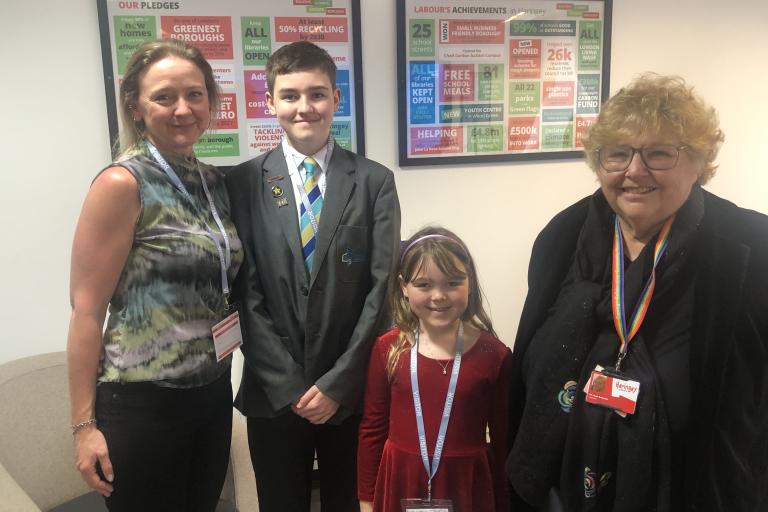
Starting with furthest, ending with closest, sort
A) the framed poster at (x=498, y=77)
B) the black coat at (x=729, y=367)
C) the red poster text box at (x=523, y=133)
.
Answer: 1. the red poster text box at (x=523, y=133)
2. the framed poster at (x=498, y=77)
3. the black coat at (x=729, y=367)

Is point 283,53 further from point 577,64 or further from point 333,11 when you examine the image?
point 577,64

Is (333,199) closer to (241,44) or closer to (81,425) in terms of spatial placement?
(81,425)

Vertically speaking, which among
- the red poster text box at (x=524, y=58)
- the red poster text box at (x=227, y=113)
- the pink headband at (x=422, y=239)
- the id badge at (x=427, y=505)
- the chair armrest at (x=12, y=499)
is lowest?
the chair armrest at (x=12, y=499)

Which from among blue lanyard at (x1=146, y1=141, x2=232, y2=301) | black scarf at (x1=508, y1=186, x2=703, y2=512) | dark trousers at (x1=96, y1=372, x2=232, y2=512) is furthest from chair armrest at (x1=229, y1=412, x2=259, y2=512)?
black scarf at (x1=508, y1=186, x2=703, y2=512)

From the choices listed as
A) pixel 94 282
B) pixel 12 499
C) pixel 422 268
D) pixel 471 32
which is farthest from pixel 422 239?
pixel 12 499

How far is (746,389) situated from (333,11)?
6.74 feet

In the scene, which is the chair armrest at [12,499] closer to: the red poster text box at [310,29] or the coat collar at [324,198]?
Result: the coat collar at [324,198]

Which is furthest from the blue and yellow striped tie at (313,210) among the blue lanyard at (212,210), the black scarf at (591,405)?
the black scarf at (591,405)

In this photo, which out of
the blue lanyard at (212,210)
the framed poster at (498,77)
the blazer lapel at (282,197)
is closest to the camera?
the blue lanyard at (212,210)

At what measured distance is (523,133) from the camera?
2623mm

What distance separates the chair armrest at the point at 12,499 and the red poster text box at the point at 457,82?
7.12 ft

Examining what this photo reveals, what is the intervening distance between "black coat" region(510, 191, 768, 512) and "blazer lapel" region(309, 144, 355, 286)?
90 cm

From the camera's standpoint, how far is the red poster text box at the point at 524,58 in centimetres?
254

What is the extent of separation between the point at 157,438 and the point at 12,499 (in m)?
0.64
